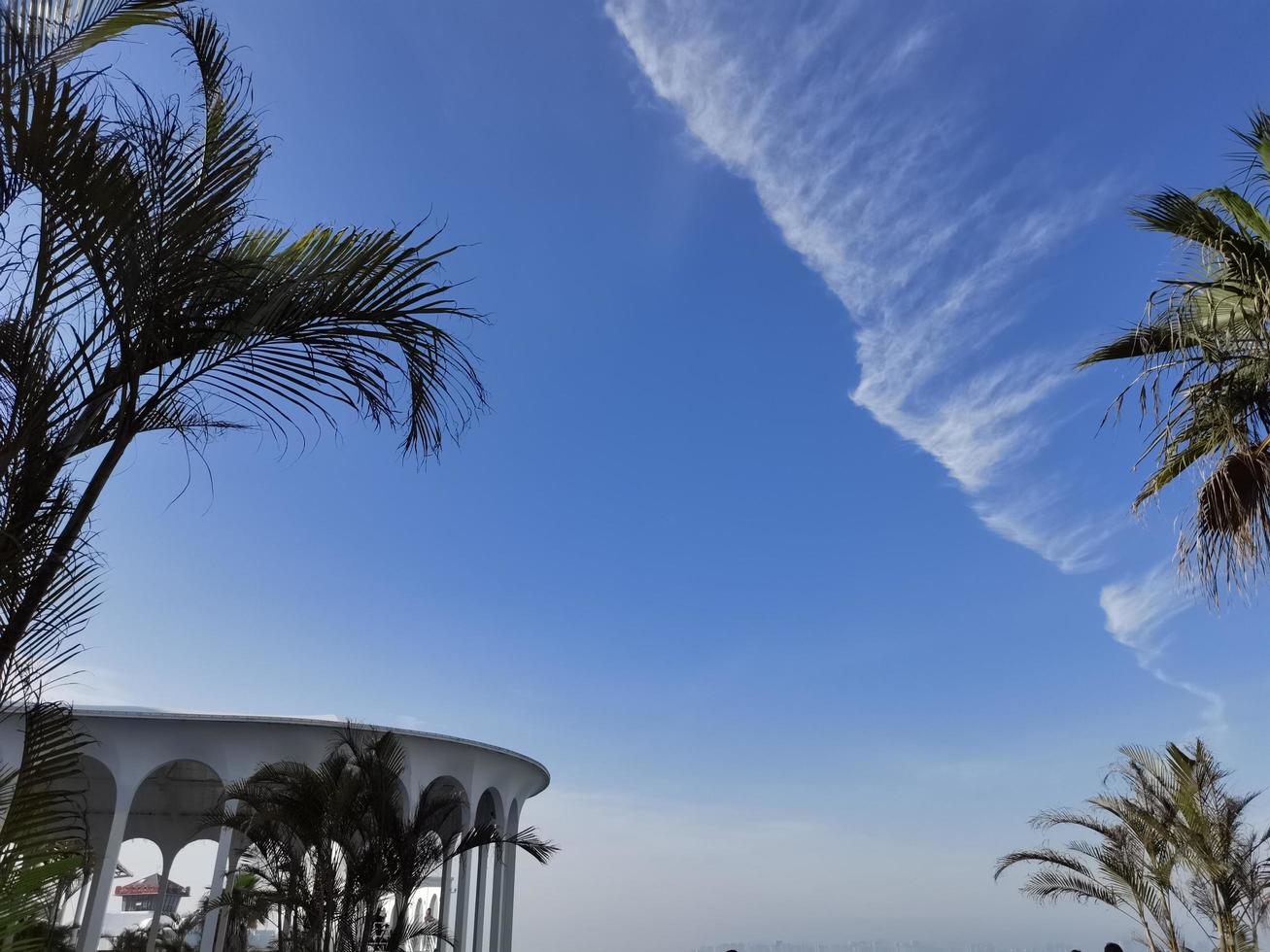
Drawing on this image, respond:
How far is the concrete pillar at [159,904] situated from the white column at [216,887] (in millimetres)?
5870

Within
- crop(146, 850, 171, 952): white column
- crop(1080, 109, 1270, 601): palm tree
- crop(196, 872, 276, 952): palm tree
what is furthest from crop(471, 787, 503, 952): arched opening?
crop(1080, 109, 1270, 601): palm tree

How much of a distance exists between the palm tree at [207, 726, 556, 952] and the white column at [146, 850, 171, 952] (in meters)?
11.5

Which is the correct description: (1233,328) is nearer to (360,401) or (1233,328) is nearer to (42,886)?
(360,401)

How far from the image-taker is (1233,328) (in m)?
5.72

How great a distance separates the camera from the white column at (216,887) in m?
17.4

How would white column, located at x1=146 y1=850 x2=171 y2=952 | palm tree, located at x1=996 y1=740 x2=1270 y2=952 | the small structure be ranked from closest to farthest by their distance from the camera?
palm tree, located at x1=996 y1=740 x2=1270 y2=952, white column, located at x1=146 y1=850 x2=171 y2=952, the small structure

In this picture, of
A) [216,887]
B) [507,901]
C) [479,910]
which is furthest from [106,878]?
[507,901]

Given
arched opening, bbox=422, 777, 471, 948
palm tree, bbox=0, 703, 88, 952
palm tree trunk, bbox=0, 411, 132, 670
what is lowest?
palm tree, bbox=0, 703, 88, 952

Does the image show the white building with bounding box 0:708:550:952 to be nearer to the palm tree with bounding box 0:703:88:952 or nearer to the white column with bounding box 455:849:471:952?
the white column with bounding box 455:849:471:952

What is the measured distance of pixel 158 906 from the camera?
23.9m

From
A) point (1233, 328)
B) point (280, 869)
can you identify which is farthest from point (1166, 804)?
point (280, 869)

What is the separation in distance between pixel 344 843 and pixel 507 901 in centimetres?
1188

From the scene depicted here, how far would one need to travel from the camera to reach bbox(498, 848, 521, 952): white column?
2300cm

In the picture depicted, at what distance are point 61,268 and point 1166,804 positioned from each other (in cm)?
1545
